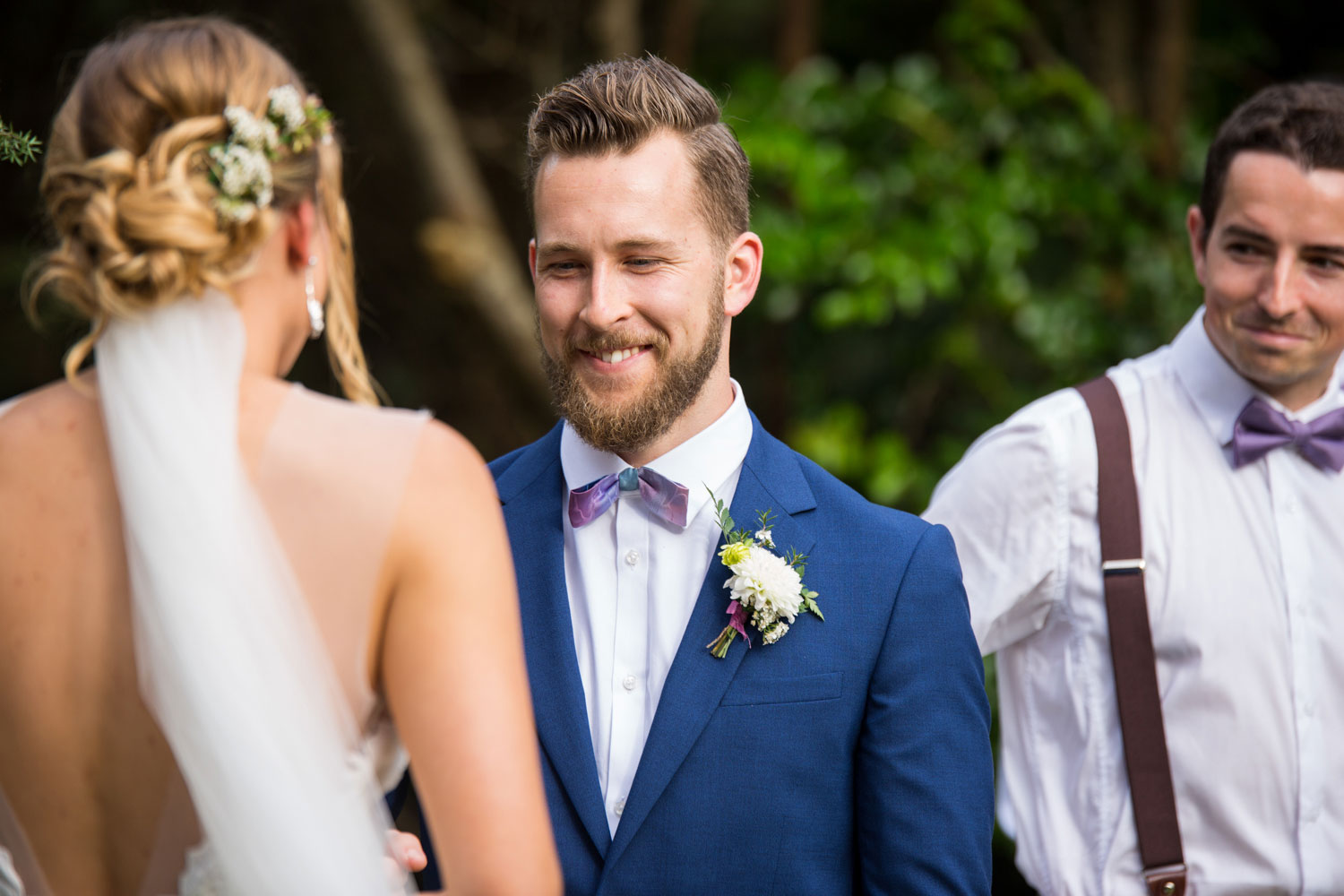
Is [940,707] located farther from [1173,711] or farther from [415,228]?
[415,228]

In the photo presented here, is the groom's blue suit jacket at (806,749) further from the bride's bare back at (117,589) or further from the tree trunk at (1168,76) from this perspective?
the tree trunk at (1168,76)

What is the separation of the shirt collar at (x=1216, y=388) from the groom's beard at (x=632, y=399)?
53.4 inches

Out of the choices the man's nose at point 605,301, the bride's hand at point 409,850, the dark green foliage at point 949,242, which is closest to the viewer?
the bride's hand at point 409,850

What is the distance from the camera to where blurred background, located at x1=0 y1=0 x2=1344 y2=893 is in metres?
5.34

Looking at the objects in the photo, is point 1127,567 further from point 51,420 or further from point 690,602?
point 51,420

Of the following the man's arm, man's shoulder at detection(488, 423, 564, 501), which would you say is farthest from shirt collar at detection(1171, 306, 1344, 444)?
man's shoulder at detection(488, 423, 564, 501)

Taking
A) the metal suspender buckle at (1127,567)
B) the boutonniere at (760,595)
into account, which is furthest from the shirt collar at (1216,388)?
the boutonniere at (760,595)

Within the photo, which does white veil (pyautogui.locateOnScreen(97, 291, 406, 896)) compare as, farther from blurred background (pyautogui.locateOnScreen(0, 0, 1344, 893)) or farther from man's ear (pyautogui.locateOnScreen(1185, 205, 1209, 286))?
blurred background (pyautogui.locateOnScreen(0, 0, 1344, 893))

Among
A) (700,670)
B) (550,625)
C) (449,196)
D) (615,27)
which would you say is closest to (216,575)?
(550,625)

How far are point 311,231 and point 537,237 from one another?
67 cm

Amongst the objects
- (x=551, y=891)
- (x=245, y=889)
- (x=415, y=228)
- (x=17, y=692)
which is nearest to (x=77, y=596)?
(x=17, y=692)

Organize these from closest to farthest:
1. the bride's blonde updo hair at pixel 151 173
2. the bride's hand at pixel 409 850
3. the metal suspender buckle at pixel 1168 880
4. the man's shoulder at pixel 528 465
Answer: the bride's blonde updo hair at pixel 151 173 < the bride's hand at pixel 409 850 < the man's shoulder at pixel 528 465 < the metal suspender buckle at pixel 1168 880

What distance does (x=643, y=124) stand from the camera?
7.55 ft

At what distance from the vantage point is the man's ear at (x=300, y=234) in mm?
1688
